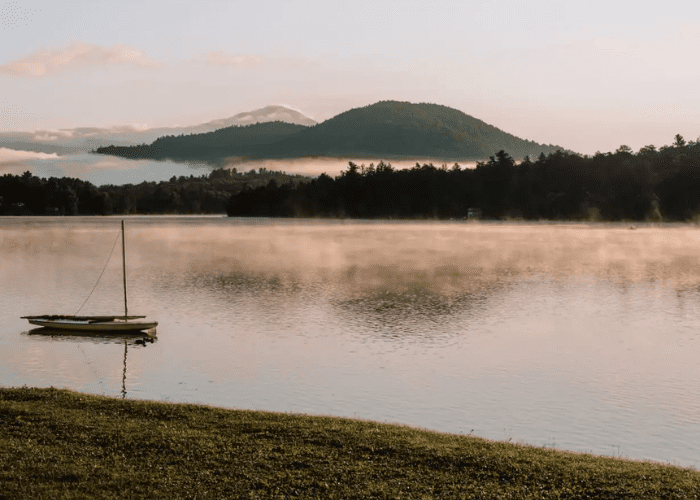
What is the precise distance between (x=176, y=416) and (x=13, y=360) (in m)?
16.0

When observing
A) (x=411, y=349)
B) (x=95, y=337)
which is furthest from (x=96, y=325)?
(x=411, y=349)

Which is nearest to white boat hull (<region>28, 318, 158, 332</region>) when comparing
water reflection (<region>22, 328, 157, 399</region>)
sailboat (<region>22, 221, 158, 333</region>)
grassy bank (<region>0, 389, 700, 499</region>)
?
sailboat (<region>22, 221, 158, 333</region>)

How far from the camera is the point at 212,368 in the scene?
29422 millimetres

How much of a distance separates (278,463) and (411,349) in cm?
1898

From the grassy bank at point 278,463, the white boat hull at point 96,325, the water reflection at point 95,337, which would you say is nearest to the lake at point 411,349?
the water reflection at point 95,337

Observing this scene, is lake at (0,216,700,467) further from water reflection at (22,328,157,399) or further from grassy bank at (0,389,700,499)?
grassy bank at (0,389,700,499)

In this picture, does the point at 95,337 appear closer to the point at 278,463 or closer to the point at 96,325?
the point at 96,325

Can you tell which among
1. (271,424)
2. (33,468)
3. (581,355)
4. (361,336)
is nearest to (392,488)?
(271,424)

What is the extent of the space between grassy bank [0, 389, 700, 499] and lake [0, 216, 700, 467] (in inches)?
184

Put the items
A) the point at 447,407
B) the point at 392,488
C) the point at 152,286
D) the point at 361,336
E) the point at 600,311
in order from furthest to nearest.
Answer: the point at 152,286
the point at 600,311
the point at 361,336
the point at 447,407
the point at 392,488

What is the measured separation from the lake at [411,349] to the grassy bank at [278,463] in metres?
4.67

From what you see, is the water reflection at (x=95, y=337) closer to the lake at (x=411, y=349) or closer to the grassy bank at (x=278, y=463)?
the lake at (x=411, y=349)

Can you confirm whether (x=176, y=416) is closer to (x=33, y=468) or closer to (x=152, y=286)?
(x=33, y=468)

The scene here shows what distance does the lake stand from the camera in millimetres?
22688
